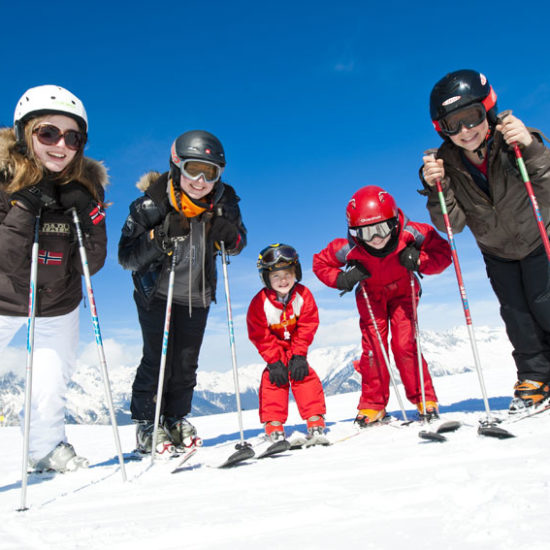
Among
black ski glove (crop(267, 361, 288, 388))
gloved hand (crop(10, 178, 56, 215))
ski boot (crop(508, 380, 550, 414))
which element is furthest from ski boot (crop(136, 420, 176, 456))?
ski boot (crop(508, 380, 550, 414))

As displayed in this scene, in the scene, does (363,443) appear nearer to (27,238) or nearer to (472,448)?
(472,448)

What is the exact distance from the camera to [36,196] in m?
3.71

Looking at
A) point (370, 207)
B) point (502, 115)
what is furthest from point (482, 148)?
point (370, 207)

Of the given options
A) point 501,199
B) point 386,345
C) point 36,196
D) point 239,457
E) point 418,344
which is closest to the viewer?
point 239,457

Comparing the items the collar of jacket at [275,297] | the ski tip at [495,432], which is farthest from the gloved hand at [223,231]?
the ski tip at [495,432]

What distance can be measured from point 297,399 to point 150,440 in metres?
1.64

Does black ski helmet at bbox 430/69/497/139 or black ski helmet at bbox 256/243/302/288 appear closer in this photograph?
black ski helmet at bbox 430/69/497/139

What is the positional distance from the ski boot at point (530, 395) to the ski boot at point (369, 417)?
1410 millimetres

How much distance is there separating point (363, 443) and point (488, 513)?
8.38 ft

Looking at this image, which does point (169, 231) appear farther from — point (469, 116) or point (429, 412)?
point (429, 412)

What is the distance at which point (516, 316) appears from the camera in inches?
185

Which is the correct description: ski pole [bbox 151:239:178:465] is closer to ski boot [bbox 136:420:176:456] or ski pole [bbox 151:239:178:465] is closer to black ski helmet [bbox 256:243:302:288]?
ski boot [bbox 136:420:176:456]

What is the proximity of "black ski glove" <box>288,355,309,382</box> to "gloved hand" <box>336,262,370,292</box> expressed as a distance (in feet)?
3.23

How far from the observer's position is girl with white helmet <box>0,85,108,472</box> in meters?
3.75
